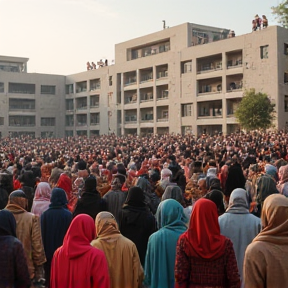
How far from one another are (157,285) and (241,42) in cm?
3331

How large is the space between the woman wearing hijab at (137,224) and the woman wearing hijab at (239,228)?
0.88 metres

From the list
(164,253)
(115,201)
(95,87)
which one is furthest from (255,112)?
(95,87)

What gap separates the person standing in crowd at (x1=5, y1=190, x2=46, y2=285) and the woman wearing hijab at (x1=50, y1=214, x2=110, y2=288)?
101 centimetres

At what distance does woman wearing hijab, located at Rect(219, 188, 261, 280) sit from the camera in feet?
13.7

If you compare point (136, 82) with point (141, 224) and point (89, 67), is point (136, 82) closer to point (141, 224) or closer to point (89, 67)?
point (89, 67)

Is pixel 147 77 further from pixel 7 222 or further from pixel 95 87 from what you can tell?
pixel 7 222

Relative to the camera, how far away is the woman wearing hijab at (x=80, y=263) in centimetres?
326

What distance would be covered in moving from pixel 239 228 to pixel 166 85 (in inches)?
1570

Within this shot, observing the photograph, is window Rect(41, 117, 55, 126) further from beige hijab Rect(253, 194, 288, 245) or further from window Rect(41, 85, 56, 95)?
beige hijab Rect(253, 194, 288, 245)

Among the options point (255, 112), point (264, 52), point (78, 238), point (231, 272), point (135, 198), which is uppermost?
point (264, 52)

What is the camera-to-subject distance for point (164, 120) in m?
43.0

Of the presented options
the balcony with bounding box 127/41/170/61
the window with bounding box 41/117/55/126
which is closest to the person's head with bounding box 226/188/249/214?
the balcony with bounding box 127/41/170/61

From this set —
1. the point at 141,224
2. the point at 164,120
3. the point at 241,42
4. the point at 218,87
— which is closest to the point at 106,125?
the point at 164,120

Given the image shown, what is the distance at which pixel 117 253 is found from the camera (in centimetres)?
365
